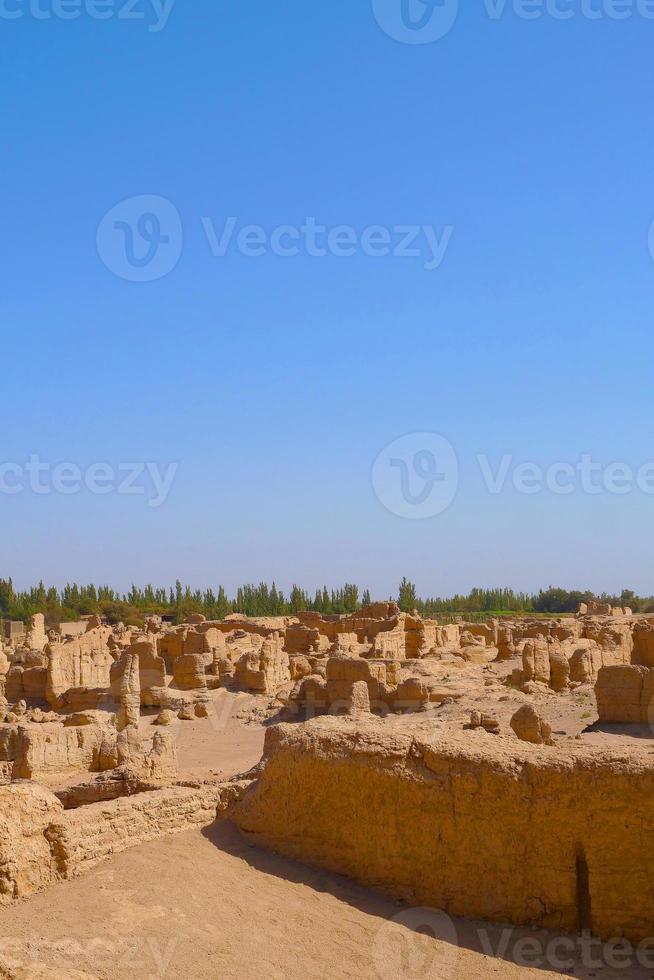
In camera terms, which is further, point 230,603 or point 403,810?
point 230,603

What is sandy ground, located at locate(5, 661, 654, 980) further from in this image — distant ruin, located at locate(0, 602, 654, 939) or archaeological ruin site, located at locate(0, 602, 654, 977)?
distant ruin, located at locate(0, 602, 654, 939)

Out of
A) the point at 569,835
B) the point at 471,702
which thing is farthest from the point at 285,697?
the point at 569,835

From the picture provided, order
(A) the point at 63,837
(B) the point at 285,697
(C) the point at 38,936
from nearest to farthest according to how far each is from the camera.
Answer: (C) the point at 38,936, (A) the point at 63,837, (B) the point at 285,697

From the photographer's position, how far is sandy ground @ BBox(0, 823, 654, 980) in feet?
22.4

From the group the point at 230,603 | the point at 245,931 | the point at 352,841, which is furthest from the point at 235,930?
the point at 230,603

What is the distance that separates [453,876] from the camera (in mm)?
8289

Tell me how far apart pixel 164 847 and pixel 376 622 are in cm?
2823

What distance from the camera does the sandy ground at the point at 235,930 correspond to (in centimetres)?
682

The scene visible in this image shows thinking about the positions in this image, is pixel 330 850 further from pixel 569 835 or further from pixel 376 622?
pixel 376 622

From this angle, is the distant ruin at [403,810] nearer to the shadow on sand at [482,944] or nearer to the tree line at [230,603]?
the shadow on sand at [482,944]

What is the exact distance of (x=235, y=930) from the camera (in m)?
7.49

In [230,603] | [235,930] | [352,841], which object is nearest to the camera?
[235,930]

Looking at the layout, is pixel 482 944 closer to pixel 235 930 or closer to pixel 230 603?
pixel 235 930

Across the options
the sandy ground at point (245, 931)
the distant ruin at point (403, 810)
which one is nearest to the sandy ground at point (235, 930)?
the sandy ground at point (245, 931)
